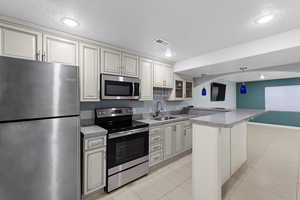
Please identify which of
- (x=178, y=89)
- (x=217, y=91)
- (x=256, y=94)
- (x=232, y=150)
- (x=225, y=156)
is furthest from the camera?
(x=256, y=94)

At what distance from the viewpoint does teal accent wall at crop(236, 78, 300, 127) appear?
5.64 metres

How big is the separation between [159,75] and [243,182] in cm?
259

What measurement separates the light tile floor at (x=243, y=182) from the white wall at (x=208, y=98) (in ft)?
7.05

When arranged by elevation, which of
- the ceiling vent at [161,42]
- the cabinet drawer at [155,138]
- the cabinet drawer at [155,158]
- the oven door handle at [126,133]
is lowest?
the cabinet drawer at [155,158]

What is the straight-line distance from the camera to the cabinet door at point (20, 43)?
4.89 feet

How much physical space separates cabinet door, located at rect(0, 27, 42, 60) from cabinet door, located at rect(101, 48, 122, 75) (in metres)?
0.86

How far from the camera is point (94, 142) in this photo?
1.81 metres

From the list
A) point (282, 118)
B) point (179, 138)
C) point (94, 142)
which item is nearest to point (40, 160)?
point (94, 142)

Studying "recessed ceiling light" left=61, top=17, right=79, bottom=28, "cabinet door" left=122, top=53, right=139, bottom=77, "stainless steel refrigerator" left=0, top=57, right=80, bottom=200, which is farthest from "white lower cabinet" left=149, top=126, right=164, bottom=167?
"recessed ceiling light" left=61, top=17, right=79, bottom=28

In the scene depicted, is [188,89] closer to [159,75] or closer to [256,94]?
[159,75]

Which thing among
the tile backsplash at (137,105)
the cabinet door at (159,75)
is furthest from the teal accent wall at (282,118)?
the cabinet door at (159,75)

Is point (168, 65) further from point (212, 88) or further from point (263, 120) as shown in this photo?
point (263, 120)

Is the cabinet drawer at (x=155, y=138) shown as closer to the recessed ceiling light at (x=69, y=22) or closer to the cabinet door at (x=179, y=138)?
the cabinet door at (x=179, y=138)

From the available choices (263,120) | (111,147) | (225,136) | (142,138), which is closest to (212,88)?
(263,120)
